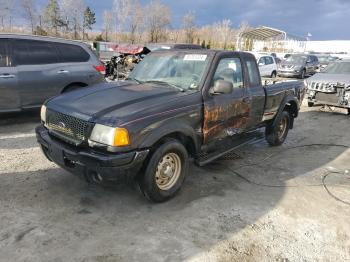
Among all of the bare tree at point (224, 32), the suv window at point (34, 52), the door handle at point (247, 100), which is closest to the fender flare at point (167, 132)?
the door handle at point (247, 100)

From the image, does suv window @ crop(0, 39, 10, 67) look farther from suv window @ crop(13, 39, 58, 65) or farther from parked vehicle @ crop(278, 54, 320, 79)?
parked vehicle @ crop(278, 54, 320, 79)

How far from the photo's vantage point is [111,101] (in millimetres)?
3721

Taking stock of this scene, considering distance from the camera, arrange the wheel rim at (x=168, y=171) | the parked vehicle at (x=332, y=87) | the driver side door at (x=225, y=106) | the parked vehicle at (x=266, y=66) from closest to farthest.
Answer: the wheel rim at (x=168, y=171) < the driver side door at (x=225, y=106) < the parked vehicle at (x=332, y=87) < the parked vehicle at (x=266, y=66)

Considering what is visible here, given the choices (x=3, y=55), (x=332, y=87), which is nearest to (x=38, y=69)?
(x=3, y=55)

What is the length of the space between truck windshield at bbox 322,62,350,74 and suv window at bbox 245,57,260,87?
21.5 feet

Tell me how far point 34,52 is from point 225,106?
15.1ft

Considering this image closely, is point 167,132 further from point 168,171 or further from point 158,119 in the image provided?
point 168,171

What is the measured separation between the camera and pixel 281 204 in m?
4.08

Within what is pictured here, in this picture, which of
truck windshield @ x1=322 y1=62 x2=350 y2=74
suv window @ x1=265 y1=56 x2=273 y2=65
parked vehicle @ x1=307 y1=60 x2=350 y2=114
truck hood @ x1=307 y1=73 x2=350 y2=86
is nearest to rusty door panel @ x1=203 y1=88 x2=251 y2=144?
parked vehicle @ x1=307 y1=60 x2=350 y2=114

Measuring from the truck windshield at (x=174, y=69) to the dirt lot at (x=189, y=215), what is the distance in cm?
142

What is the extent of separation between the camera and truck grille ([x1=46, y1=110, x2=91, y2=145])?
3.44 meters

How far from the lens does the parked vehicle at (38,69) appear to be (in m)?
6.55

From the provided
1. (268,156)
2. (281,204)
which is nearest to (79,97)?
(281,204)

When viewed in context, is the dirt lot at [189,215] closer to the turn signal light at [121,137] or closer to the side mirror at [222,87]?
the turn signal light at [121,137]
